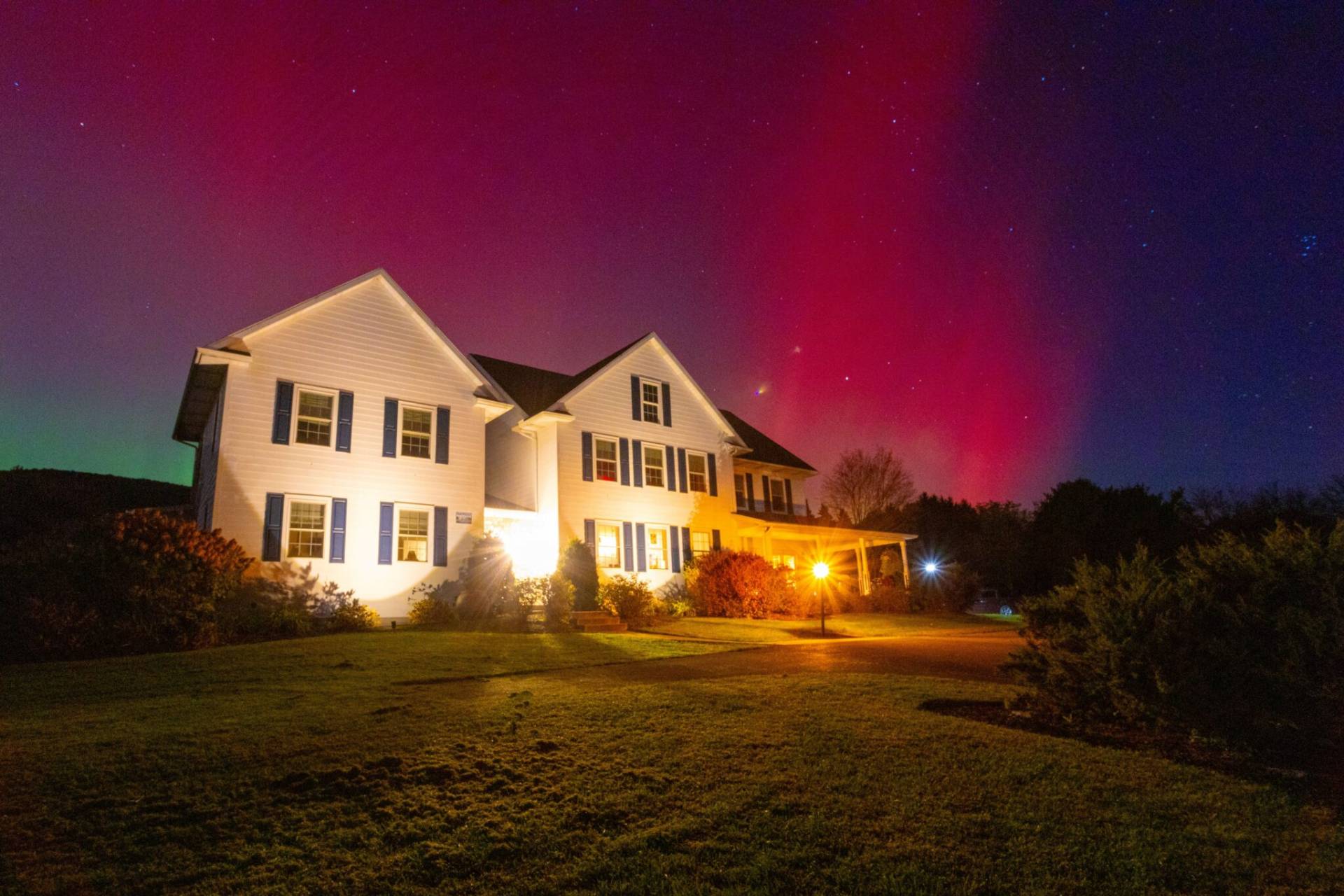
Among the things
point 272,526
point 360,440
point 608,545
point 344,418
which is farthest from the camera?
point 608,545

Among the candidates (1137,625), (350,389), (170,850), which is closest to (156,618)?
(350,389)

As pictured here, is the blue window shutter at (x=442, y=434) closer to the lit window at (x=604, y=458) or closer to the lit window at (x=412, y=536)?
the lit window at (x=412, y=536)

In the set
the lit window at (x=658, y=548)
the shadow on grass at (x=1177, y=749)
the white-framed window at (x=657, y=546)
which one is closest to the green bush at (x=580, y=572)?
the white-framed window at (x=657, y=546)

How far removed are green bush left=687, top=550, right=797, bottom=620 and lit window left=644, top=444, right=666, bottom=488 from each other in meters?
3.46

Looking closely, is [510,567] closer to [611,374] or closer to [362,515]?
[362,515]

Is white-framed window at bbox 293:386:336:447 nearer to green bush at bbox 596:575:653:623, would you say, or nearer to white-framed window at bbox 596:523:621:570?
green bush at bbox 596:575:653:623

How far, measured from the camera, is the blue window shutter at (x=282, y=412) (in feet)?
59.3

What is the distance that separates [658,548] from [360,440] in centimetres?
1067

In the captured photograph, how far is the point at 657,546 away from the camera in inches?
995

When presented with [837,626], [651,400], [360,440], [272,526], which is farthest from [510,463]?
[837,626]

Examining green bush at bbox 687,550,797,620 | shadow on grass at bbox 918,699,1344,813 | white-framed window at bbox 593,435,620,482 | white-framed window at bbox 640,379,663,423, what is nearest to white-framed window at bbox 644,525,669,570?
green bush at bbox 687,550,797,620

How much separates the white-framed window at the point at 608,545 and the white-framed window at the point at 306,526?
851 cm

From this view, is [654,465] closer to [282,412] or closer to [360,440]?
[360,440]

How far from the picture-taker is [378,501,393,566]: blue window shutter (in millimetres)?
19047
